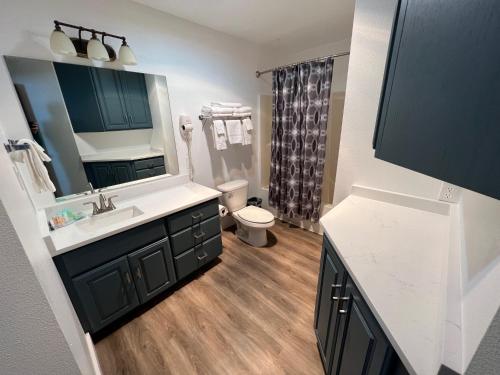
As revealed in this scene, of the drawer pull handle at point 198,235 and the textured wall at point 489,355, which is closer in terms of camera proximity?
the textured wall at point 489,355

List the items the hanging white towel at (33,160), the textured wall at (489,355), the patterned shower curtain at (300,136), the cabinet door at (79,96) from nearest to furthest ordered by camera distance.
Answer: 1. the textured wall at (489,355)
2. the hanging white towel at (33,160)
3. the cabinet door at (79,96)
4. the patterned shower curtain at (300,136)

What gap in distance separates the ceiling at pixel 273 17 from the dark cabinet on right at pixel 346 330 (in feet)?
6.01

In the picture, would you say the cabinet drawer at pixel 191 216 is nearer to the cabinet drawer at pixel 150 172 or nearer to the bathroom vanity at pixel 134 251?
the bathroom vanity at pixel 134 251

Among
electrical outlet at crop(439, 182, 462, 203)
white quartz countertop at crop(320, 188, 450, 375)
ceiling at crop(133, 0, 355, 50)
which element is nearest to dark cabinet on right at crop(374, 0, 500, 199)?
white quartz countertop at crop(320, 188, 450, 375)

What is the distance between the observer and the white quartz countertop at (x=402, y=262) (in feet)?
1.75

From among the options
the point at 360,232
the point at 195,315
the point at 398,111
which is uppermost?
the point at 398,111

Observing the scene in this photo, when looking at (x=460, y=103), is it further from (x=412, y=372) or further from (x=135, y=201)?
(x=135, y=201)

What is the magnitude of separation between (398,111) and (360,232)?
616 mm

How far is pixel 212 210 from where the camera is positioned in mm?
1856

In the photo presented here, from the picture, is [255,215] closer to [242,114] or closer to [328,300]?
[242,114]

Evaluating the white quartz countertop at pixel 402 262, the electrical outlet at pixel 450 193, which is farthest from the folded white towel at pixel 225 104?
the electrical outlet at pixel 450 193

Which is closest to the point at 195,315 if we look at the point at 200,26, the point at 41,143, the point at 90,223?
the point at 90,223

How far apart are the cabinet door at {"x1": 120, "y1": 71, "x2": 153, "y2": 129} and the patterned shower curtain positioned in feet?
4.70

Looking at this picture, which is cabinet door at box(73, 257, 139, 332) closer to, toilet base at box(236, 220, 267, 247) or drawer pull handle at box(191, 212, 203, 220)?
drawer pull handle at box(191, 212, 203, 220)
